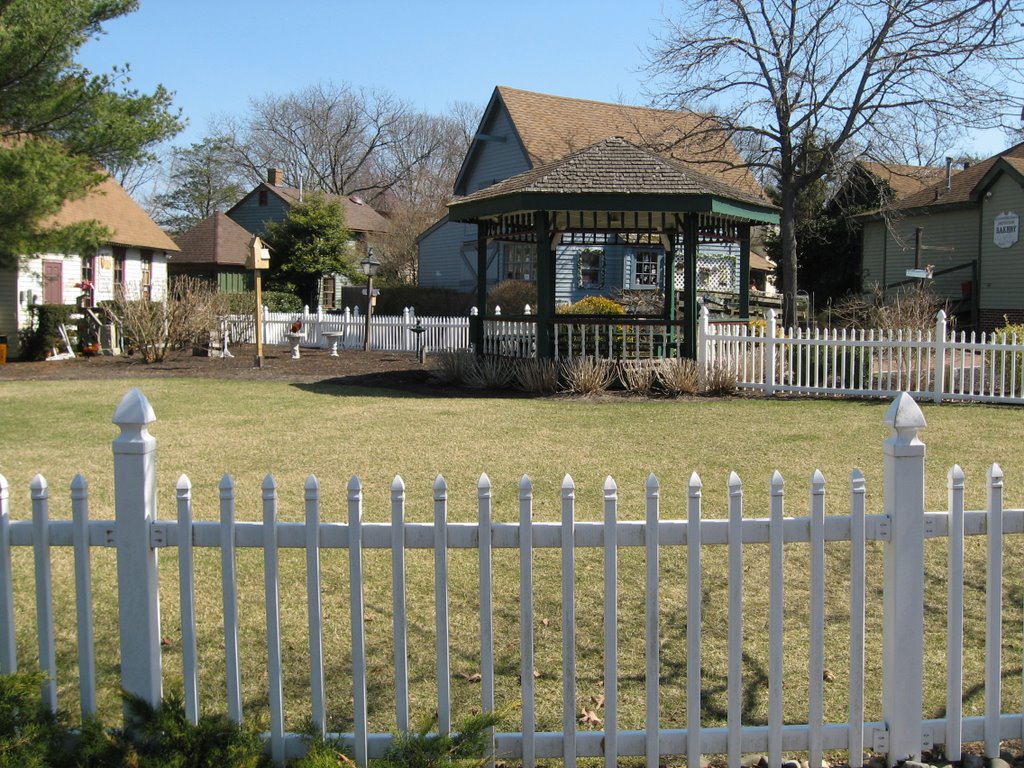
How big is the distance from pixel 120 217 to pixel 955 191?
1063 inches

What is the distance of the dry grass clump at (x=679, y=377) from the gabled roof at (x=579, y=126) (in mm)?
14226

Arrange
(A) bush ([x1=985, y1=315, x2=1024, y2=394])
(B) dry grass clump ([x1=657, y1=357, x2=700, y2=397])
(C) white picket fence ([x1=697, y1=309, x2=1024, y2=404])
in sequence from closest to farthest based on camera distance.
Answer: (A) bush ([x1=985, y1=315, x2=1024, y2=394]) → (C) white picket fence ([x1=697, y1=309, x2=1024, y2=404]) → (B) dry grass clump ([x1=657, y1=357, x2=700, y2=397])

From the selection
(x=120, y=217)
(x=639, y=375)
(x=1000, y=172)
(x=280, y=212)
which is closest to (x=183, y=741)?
(x=639, y=375)

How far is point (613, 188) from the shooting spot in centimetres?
1524

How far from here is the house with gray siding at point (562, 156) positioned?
95.0 feet

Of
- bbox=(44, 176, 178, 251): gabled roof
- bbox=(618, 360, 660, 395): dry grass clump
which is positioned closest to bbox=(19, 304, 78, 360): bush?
bbox=(44, 176, 178, 251): gabled roof

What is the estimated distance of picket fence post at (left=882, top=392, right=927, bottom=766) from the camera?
3.33 metres

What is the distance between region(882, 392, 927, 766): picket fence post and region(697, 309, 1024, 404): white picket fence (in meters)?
11.2

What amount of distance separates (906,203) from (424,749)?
34.2 m

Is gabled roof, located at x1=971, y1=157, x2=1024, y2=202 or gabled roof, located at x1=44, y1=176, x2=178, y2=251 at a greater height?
gabled roof, located at x1=971, y1=157, x2=1024, y2=202

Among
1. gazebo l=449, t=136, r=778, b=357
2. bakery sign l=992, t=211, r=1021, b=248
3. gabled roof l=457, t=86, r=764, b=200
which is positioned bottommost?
gazebo l=449, t=136, r=778, b=357

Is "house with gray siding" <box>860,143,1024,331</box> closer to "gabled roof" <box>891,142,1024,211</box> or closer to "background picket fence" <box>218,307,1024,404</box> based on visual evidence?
"gabled roof" <box>891,142,1024,211</box>

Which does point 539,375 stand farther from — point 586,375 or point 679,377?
point 679,377

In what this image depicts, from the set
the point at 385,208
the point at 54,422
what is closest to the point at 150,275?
the point at 54,422
